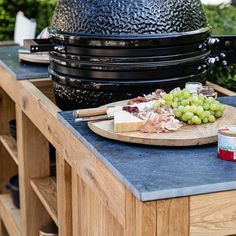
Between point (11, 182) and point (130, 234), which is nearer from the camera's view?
point (130, 234)

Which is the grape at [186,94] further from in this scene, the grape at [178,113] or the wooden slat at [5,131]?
the wooden slat at [5,131]

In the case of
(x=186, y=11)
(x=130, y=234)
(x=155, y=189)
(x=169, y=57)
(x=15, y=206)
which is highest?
(x=186, y=11)

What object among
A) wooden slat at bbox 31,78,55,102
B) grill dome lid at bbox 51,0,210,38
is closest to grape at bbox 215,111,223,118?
grill dome lid at bbox 51,0,210,38

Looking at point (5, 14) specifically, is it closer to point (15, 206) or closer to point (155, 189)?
point (15, 206)

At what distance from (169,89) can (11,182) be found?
163 centimetres

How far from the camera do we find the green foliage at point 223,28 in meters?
2.89

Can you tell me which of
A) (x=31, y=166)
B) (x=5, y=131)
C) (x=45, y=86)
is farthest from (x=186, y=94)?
(x=5, y=131)

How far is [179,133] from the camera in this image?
192cm

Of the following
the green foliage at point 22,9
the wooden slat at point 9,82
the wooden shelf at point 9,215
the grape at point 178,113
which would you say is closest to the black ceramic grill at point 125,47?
the grape at point 178,113

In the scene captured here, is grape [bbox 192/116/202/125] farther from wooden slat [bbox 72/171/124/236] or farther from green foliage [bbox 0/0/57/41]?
green foliage [bbox 0/0/57/41]

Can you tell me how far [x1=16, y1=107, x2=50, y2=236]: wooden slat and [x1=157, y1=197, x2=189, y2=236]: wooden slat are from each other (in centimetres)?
157

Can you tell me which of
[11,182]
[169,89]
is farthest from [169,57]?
[11,182]

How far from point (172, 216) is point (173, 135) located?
351 millimetres

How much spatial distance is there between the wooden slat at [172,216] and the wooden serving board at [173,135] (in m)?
0.29
